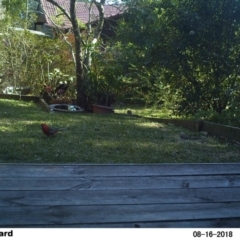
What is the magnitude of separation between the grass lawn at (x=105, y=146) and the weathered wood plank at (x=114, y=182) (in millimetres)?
1124

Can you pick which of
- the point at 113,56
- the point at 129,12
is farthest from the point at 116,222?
the point at 113,56

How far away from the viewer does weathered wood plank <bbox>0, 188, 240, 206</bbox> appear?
2486mm

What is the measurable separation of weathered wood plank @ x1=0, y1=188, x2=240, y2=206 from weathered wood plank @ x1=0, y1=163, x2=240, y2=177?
369 mm

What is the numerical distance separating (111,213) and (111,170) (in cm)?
84

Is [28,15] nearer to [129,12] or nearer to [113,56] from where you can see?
[113,56]

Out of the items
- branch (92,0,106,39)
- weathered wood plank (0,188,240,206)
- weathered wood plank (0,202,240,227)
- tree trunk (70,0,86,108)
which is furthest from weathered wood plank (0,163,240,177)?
branch (92,0,106,39)

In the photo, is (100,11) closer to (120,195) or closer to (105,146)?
(105,146)

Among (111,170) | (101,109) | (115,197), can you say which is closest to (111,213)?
(115,197)

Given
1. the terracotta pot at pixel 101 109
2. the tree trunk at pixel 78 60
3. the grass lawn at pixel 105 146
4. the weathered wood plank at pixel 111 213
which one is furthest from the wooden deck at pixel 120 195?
the tree trunk at pixel 78 60

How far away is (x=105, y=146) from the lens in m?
4.89

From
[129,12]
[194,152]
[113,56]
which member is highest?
[129,12]

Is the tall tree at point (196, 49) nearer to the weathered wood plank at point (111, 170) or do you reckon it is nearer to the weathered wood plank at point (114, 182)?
the weathered wood plank at point (111, 170)

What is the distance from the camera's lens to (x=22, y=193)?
2613 mm
